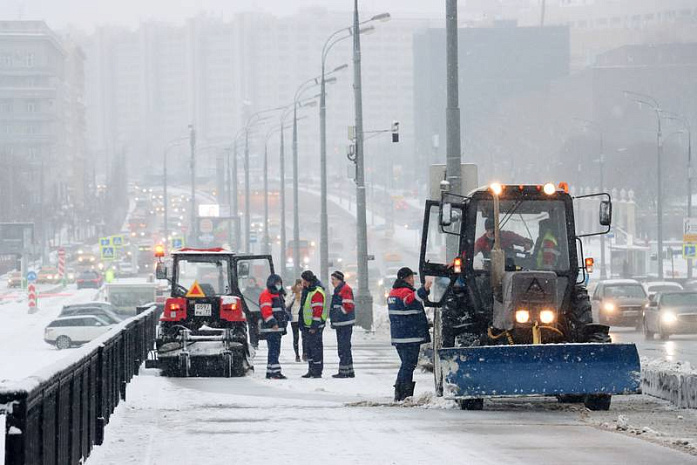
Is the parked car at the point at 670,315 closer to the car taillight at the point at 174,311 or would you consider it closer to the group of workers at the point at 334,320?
the group of workers at the point at 334,320

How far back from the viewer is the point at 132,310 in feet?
203

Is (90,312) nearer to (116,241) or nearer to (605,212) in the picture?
(116,241)

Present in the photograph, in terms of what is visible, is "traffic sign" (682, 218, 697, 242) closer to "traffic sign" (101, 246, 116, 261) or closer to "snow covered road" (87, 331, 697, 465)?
"traffic sign" (101, 246, 116, 261)

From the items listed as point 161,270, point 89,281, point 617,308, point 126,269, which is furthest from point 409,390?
point 126,269

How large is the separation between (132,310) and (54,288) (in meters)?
34.4

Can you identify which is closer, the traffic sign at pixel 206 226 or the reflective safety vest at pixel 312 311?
the reflective safety vest at pixel 312 311

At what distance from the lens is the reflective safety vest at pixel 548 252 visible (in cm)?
1781

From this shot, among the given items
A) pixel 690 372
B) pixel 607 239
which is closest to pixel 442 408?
pixel 690 372

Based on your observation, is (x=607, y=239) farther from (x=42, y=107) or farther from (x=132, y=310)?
(x=42, y=107)

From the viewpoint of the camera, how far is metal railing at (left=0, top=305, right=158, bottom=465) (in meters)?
8.77

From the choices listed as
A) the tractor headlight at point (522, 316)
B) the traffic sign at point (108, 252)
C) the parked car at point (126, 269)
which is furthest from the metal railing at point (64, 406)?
the parked car at point (126, 269)

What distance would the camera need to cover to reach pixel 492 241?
704 inches

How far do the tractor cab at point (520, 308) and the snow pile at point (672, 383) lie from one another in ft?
3.37

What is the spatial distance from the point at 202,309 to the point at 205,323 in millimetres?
228
